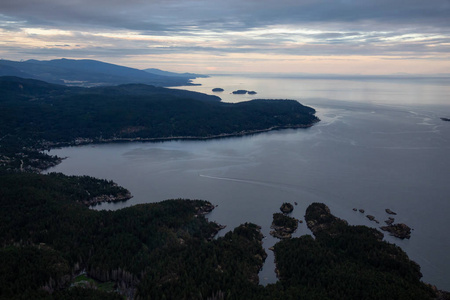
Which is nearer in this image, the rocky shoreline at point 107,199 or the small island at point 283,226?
the small island at point 283,226

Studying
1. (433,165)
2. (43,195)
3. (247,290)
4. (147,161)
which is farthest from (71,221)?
(433,165)

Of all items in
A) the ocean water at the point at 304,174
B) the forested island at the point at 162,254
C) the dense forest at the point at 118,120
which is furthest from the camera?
the dense forest at the point at 118,120

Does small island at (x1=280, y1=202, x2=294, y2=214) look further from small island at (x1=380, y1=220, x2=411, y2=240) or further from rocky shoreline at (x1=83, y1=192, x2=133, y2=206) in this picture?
rocky shoreline at (x1=83, y1=192, x2=133, y2=206)

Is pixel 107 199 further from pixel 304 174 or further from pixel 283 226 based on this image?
pixel 304 174

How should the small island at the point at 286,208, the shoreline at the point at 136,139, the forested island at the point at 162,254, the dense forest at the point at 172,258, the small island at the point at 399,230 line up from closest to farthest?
the dense forest at the point at 172,258 → the forested island at the point at 162,254 → the small island at the point at 399,230 → the small island at the point at 286,208 → the shoreline at the point at 136,139

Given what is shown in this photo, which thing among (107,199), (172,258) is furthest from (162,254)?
(107,199)

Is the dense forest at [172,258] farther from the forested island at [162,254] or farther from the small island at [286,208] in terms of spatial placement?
the small island at [286,208]

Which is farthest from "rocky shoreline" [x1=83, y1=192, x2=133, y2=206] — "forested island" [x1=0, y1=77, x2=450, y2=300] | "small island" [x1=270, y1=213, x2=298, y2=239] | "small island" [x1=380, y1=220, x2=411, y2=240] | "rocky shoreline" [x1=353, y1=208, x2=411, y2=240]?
"small island" [x1=380, y1=220, x2=411, y2=240]

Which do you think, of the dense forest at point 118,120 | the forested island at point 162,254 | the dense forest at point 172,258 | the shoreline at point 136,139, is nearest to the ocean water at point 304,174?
the forested island at point 162,254

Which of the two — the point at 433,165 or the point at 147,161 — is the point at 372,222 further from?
the point at 147,161
